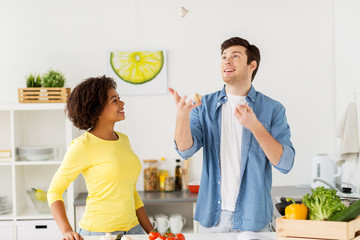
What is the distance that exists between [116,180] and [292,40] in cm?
253

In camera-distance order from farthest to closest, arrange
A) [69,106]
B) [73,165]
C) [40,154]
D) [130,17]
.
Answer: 1. [130,17]
2. [40,154]
3. [69,106]
4. [73,165]

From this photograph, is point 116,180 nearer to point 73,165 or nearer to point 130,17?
point 73,165

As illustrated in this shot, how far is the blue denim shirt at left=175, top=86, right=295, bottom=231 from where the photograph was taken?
198cm

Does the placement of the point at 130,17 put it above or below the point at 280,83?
above

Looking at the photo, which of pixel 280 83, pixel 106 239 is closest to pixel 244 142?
pixel 106 239

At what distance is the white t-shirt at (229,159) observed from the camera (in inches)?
79.1

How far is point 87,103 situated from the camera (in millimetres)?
1960

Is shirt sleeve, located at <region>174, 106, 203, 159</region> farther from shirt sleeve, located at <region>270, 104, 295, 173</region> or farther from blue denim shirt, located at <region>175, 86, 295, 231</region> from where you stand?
shirt sleeve, located at <region>270, 104, 295, 173</region>

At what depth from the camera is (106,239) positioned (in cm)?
167

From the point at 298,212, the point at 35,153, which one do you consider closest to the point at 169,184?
the point at 35,153

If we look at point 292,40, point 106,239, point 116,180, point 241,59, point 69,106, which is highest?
point 292,40

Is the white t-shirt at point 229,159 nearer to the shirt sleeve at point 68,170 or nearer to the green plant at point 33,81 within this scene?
the shirt sleeve at point 68,170

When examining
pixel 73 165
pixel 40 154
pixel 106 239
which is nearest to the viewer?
pixel 106 239

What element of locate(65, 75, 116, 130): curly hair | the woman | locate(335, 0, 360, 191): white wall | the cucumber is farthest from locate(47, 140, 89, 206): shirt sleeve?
locate(335, 0, 360, 191): white wall
